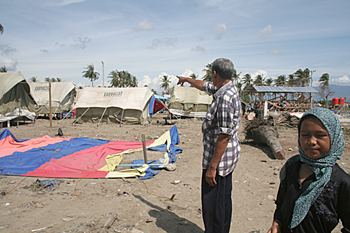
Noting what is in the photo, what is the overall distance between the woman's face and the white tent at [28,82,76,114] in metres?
20.6

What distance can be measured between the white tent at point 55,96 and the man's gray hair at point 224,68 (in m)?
19.7


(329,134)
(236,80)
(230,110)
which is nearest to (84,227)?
(230,110)

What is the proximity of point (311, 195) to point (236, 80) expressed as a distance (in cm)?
5825

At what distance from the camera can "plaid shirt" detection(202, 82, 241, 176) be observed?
2020mm

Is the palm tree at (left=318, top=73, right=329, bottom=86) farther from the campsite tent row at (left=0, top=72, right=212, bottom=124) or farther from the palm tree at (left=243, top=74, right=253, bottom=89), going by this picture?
the campsite tent row at (left=0, top=72, right=212, bottom=124)

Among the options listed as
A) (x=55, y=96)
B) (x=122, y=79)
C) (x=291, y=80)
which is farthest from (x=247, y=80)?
(x=55, y=96)

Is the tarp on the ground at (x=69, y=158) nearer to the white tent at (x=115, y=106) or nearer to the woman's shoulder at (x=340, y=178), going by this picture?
the woman's shoulder at (x=340, y=178)

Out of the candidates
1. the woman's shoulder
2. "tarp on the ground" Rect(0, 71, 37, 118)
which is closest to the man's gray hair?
the woman's shoulder

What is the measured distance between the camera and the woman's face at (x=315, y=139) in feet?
4.05

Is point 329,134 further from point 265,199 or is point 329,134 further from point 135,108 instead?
point 135,108

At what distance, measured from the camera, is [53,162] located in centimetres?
540

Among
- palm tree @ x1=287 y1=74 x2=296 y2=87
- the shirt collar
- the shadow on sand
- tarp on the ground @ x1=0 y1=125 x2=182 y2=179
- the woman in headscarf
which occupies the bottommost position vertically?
the shadow on sand

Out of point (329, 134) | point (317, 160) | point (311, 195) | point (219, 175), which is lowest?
point (219, 175)

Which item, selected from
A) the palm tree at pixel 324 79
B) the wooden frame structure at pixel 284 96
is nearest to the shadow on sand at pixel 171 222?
the wooden frame structure at pixel 284 96
